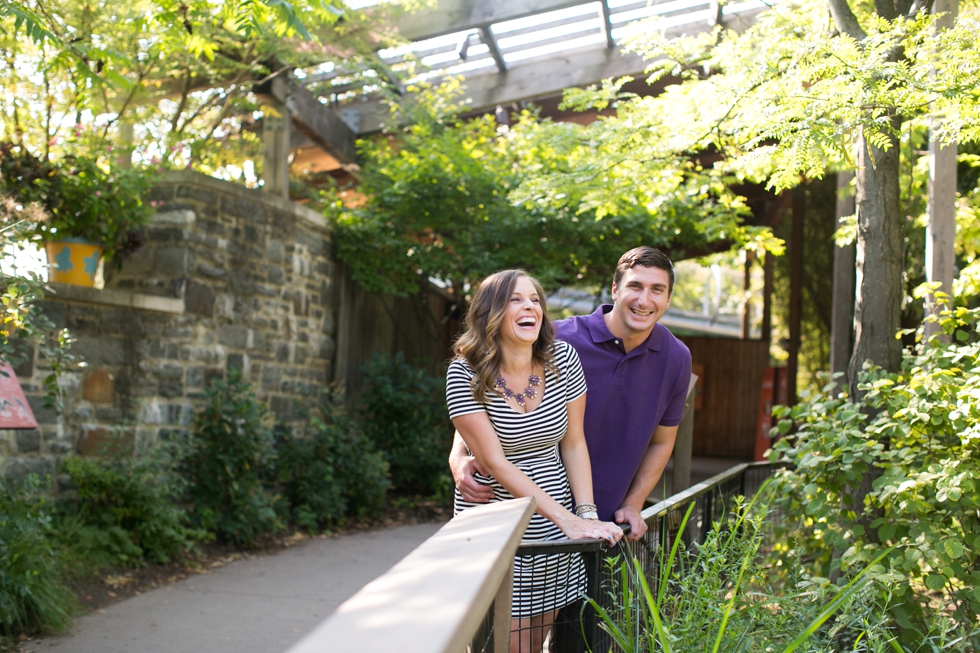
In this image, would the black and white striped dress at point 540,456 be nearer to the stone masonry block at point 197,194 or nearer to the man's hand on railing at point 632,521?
the man's hand on railing at point 632,521

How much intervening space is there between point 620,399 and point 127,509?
336 cm

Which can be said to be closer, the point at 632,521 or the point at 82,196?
the point at 632,521

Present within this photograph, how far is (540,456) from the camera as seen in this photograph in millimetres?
2271

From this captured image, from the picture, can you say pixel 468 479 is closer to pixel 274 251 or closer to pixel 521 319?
pixel 521 319

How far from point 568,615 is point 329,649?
69.1 inches

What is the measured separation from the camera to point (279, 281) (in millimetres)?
6645

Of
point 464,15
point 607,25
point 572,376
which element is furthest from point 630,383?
point 607,25

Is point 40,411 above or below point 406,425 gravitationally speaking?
above

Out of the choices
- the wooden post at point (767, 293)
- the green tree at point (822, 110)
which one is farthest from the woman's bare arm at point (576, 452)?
the wooden post at point (767, 293)

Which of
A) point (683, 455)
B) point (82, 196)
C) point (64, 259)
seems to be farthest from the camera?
point (64, 259)

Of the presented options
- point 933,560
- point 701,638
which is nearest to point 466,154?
point 933,560

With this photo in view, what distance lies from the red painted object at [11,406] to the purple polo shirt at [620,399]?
7.28ft

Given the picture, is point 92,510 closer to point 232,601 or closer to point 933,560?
point 232,601

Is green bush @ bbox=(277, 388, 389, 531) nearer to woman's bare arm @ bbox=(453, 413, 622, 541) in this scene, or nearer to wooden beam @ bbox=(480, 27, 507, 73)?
wooden beam @ bbox=(480, 27, 507, 73)
